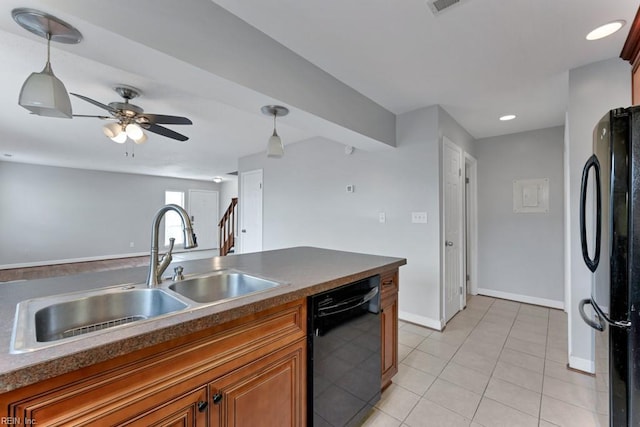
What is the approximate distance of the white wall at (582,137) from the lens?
2.04 m

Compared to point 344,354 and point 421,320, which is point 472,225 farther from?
point 344,354

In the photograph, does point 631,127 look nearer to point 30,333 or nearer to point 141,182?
point 30,333

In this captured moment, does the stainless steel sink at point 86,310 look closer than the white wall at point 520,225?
Yes

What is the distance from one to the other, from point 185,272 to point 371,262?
1.16 metres

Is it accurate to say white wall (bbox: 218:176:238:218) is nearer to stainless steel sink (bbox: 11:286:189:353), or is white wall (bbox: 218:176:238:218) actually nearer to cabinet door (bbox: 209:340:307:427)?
stainless steel sink (bbox: 11:286:189:353)

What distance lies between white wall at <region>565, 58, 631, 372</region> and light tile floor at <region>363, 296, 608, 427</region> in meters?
0.26

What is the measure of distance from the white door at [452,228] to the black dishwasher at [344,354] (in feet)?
5.62

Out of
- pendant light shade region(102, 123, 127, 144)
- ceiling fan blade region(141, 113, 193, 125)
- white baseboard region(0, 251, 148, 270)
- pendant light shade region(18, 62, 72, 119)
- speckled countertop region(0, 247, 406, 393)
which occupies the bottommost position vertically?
white baseboard region(0, 251, 148, 270)

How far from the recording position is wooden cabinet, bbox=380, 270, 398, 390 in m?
1.78

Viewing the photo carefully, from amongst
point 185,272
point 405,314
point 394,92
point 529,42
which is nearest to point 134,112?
point 185,272

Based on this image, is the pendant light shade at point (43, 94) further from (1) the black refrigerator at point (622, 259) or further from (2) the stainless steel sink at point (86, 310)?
(1) the black refrigerator at point (622, 259)

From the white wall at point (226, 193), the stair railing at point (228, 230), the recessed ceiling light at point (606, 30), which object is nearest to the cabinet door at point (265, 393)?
the recessed ceiling light at point (606, 30)

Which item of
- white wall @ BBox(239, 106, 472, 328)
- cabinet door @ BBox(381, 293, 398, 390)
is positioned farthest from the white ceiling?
cabinet door @ BBox(381, 293, 398, 390)

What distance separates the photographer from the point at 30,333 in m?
0.78
